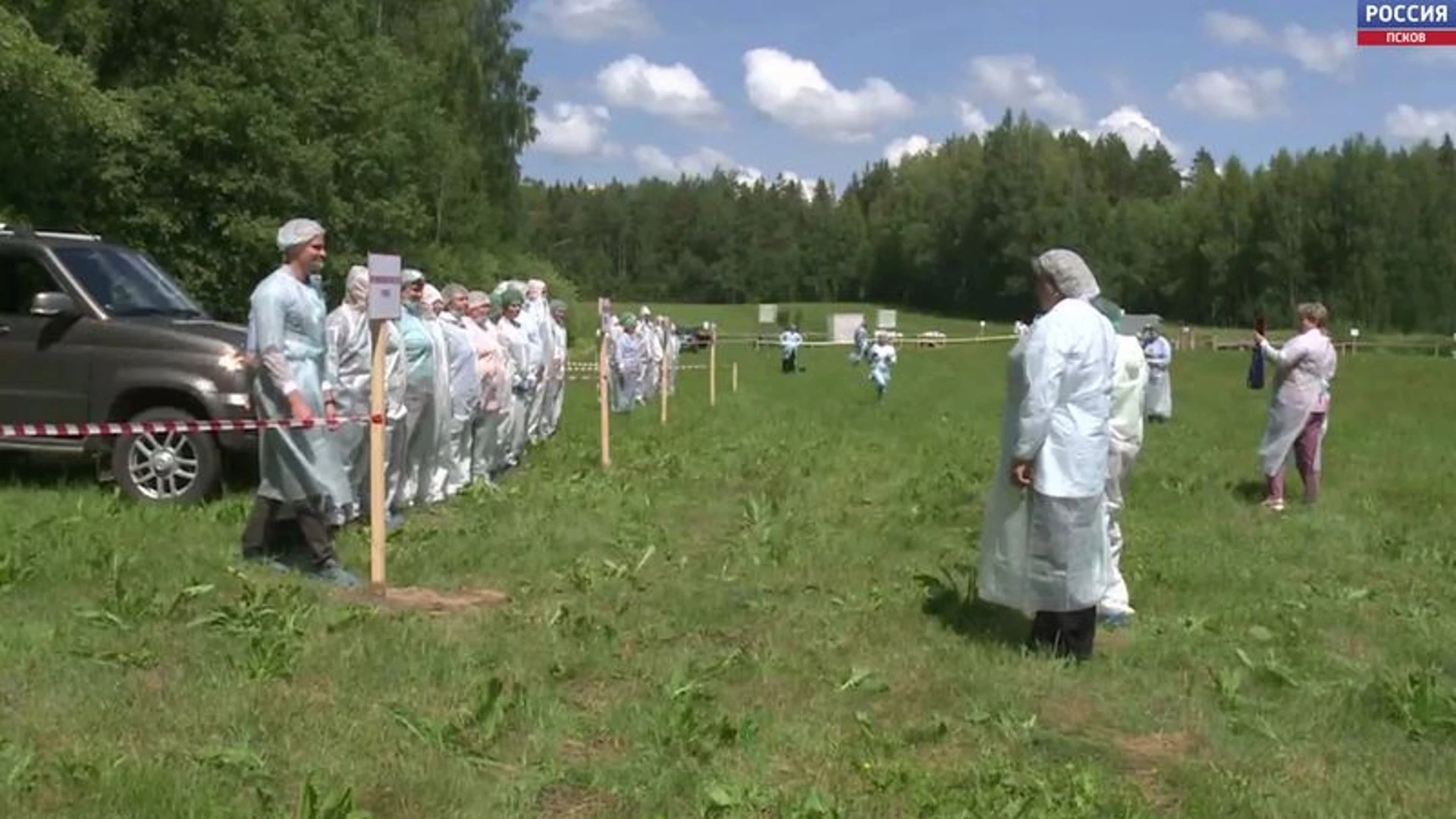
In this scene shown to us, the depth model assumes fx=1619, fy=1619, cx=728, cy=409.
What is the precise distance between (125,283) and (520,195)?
48836 mm

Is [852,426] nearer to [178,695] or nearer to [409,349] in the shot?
[409,349]

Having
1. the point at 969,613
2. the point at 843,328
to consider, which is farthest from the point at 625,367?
the point at 843,328

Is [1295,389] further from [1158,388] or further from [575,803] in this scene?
[1158,388]

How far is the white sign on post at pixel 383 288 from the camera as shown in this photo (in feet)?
25.9

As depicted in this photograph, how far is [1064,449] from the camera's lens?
23.2ft

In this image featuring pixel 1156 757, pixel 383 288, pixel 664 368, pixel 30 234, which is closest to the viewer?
pixel 1156 757

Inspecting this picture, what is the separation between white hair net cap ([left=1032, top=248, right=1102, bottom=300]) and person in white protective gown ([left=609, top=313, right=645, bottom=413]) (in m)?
17.7

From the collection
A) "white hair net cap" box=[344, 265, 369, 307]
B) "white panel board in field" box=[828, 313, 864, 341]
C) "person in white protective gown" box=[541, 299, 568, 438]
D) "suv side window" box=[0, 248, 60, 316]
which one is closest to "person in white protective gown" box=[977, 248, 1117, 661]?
"white hair net cap" box=[344, 265, 369, 307]

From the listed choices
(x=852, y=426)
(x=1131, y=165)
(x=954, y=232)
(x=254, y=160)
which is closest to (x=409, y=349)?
(x=852, y=426)

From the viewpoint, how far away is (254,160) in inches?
1247

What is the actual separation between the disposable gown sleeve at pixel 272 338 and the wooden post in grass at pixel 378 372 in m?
0.43

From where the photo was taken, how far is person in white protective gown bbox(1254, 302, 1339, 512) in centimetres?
1249

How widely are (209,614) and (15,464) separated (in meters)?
6.18

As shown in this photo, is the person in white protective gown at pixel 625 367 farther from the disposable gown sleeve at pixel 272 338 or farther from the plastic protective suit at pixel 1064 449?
the plastic protective suit at pixel 1064 449
